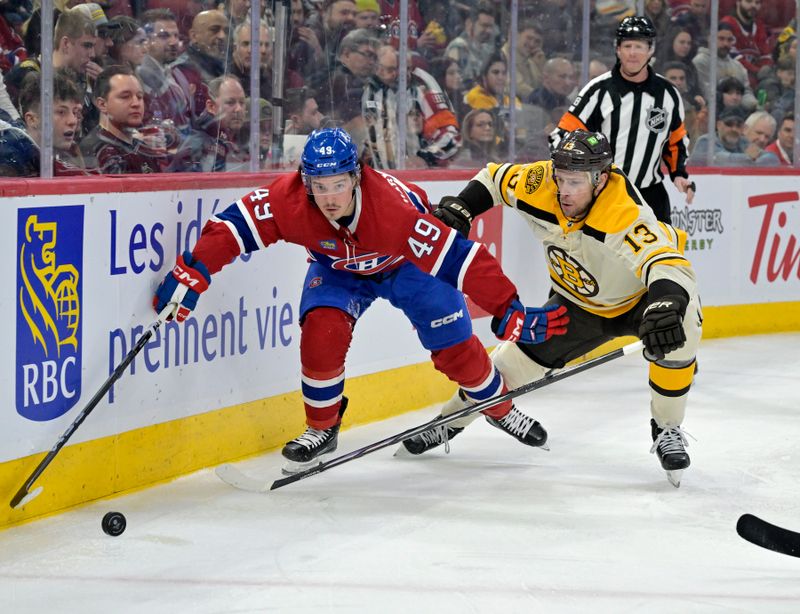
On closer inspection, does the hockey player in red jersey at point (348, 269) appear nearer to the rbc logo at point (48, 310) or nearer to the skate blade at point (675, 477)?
the rbc logo at point (48, 310)

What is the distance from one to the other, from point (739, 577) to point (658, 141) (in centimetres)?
257

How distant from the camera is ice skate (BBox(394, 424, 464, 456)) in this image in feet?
13.1

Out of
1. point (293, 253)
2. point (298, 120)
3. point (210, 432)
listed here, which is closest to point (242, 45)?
point (298, 120)

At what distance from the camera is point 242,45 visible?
436cm

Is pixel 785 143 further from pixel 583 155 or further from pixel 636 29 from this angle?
pixel 583 155

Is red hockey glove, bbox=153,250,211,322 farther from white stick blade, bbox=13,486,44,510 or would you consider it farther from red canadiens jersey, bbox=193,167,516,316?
white stick blade, bbox=13,486,44,510

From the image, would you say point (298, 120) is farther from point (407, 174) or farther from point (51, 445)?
point (51, 445)

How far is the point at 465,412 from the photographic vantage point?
3.72 m

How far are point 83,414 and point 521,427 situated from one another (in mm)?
1405

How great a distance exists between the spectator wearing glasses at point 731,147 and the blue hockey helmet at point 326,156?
3962 millimetres

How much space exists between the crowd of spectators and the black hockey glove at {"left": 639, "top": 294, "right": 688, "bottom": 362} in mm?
1642

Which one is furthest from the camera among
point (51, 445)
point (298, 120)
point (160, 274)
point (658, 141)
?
point (658, 141)

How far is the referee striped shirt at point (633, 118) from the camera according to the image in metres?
4.98

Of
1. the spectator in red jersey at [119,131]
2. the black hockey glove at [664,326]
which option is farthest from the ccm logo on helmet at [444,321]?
the spectator in red jersey at [119,131]
